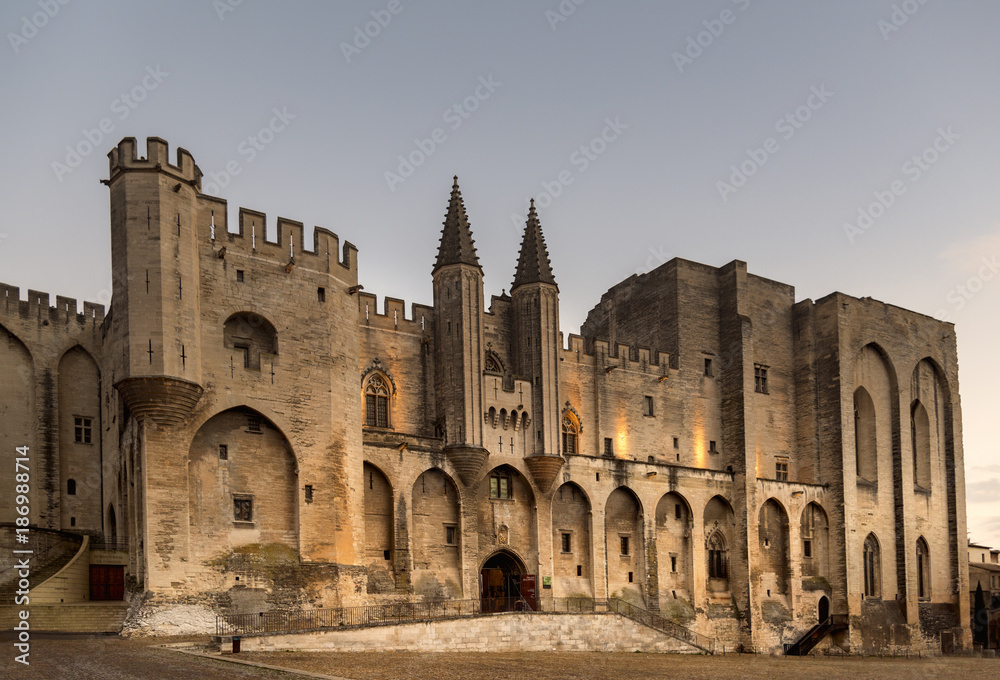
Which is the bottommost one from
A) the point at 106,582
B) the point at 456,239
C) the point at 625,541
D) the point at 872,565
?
the point at 872,565

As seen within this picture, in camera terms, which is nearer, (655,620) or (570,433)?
(655,620)

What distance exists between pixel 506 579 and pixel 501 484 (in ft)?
13.4

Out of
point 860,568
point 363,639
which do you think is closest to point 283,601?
point 363,639

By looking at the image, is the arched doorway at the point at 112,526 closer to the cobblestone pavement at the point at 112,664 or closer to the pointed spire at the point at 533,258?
the cobblestone pavement at the point at 112,664

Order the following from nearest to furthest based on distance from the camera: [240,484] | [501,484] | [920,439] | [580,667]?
1. [580,667]
2. [240,484]
3. [501,484]
4. [920,439]

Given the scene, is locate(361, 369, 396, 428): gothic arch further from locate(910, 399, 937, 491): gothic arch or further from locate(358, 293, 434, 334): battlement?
locate(910, 399, 937, 491): gothic arch

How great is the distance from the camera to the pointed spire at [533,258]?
144ft

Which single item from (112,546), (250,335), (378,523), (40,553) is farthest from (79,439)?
(378,523)

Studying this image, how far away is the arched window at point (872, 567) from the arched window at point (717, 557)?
9437mm

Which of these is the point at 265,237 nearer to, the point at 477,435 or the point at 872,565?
the point at 477,435

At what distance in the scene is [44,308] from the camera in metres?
39.8

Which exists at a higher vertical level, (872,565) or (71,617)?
(71,617)

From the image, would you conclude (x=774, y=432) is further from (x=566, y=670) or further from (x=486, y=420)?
(x=566, y=670)

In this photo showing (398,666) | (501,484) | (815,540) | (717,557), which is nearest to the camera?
(398,666)
